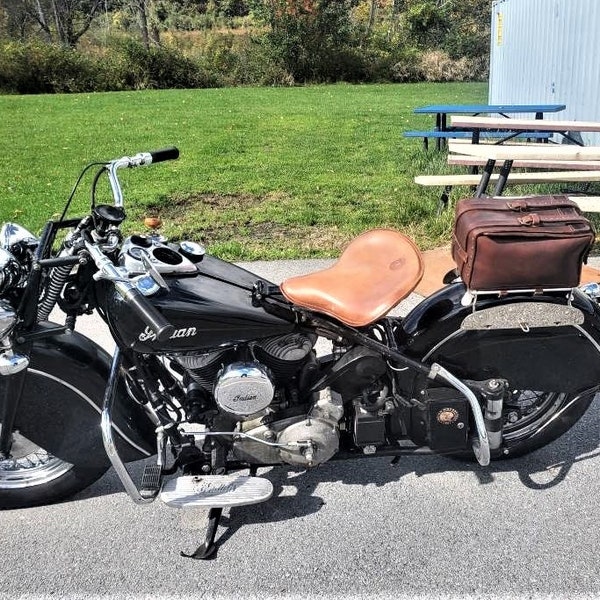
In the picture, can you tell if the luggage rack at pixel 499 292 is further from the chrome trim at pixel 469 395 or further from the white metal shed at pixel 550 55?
the white metal shed at pixel 550 55

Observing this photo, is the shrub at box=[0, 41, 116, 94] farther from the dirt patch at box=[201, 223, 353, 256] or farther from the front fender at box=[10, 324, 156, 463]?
the front fender at box=[10, 324, 156, 463]

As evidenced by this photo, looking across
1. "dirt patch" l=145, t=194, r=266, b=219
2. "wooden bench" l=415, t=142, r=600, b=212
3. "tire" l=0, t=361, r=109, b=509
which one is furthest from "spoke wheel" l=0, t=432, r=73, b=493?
"dirt patch" l=145, t=194, r=266, b=219

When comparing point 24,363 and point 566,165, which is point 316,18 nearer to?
point 566,165

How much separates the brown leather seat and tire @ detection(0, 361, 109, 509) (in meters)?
0.95

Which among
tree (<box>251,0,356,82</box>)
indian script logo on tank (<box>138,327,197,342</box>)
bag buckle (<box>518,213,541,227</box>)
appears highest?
tree (<box>251,0,356,82</box>)

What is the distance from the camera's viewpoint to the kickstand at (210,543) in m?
2.61

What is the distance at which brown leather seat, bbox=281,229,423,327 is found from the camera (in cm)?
251

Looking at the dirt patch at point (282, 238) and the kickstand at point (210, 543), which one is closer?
the kickstand at point (210, 543)

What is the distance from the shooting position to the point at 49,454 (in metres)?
2.83

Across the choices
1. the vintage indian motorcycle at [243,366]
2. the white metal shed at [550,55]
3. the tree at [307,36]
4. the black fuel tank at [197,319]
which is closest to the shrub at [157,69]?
the tree at [307,36]

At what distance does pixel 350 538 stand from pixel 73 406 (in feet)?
3.90

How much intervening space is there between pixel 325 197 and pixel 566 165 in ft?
8.35

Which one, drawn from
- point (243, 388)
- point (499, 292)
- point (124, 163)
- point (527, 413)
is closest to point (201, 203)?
point (124, 163)

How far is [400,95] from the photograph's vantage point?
20172mm
